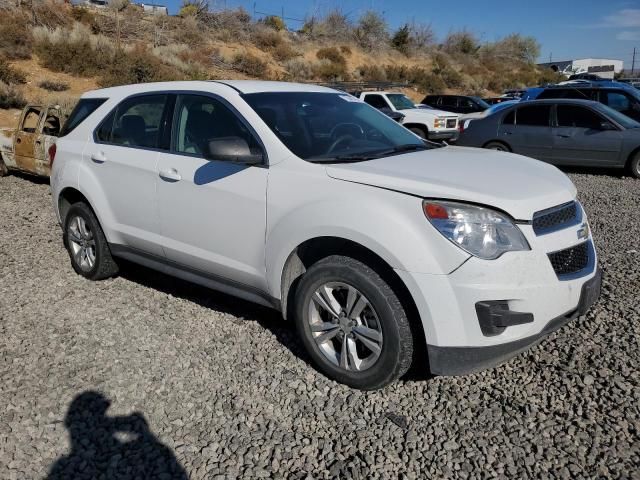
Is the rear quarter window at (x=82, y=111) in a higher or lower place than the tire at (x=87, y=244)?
higher

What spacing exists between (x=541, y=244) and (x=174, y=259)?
259 centimetres

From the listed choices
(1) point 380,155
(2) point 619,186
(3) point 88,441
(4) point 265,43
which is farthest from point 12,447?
(4) point 265,43

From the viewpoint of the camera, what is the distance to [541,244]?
9.45 ft

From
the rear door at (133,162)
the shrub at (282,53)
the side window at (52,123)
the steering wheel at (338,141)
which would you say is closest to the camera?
the steering wheel at (338,141)

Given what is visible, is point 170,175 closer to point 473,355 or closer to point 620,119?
point 473,355

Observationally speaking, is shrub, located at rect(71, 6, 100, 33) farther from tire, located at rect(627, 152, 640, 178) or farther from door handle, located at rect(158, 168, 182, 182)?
door handle, located at rect(158, 168, 182, 182)

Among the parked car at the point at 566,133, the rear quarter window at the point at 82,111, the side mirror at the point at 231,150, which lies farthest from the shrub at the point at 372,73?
the side mirror at the point at 231,150

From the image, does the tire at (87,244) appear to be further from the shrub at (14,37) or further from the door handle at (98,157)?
the shrub at (14,37)

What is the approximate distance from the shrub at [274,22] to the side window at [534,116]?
32.8 metres

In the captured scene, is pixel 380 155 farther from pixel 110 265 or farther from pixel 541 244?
pixel 110 265

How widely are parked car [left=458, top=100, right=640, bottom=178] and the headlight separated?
912 centimetres

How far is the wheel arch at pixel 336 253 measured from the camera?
3012 mm

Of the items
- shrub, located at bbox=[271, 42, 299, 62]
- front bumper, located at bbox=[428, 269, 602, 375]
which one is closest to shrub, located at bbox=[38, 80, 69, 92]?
shrub, located at bbox=[271, 42, 299, 62]

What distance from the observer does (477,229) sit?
281cm
